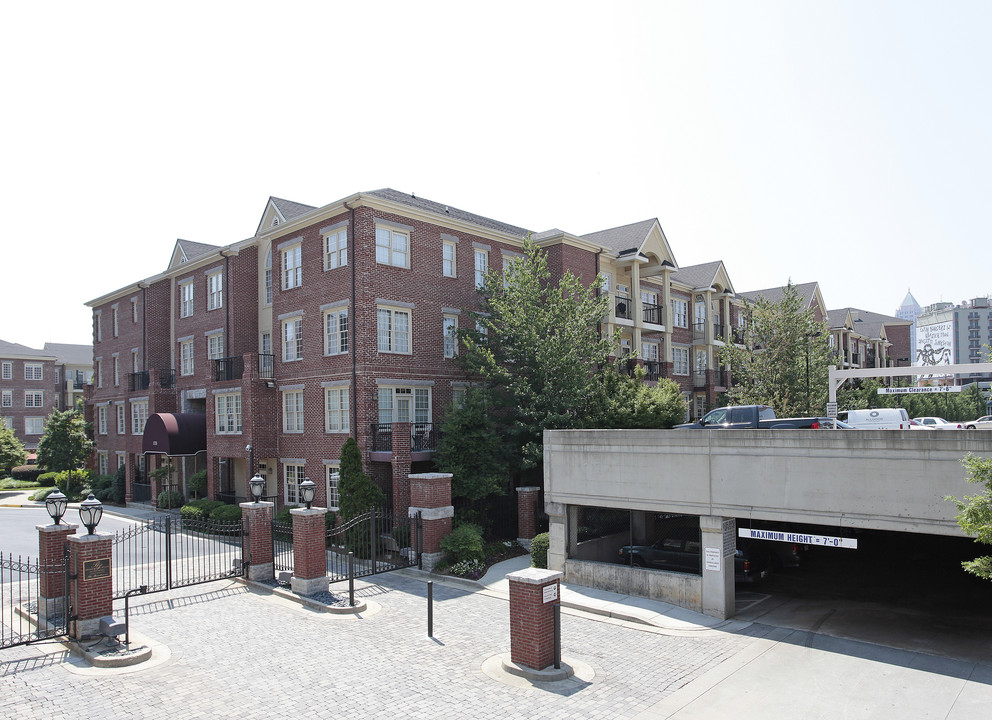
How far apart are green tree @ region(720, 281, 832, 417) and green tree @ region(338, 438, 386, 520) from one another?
2051 cm

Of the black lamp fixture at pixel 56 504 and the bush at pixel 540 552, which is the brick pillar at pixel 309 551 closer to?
the black lamp fixture at pixel 56 504

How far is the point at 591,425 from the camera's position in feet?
80.1

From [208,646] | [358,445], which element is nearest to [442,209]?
[358,445]

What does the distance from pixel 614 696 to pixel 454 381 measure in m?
18.0

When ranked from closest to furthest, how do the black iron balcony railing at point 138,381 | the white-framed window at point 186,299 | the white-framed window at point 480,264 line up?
the white-framed window at point 480,264 < the white-framed window at point 186,299 < the black iron balcony railing at point 138,381

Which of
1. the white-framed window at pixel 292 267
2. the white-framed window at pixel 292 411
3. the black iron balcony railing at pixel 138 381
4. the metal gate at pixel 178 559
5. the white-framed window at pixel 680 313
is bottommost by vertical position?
the metal gate at pixel 178 559

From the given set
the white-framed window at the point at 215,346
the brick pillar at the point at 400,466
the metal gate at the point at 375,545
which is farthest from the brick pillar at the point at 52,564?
the white-framed window at the point at 215,346

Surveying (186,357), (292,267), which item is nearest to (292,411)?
(292,267)

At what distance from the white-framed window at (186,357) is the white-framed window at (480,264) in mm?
16862

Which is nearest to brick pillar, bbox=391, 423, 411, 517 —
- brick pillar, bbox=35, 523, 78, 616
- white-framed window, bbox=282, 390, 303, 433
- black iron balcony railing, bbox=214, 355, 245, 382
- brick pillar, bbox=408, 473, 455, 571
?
brick pillar, bbox=408, 473, 455, 571

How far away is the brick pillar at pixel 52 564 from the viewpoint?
14453 millimetres

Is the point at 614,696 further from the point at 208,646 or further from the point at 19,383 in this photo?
the point at 19,383

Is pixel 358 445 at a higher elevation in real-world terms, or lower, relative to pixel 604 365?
lower

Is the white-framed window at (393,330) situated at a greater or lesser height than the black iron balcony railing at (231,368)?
greater
